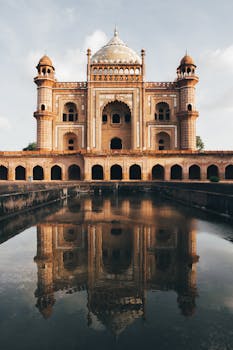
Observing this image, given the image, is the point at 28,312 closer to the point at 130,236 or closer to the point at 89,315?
the point at 89,315

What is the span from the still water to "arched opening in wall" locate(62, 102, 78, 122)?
3643cm

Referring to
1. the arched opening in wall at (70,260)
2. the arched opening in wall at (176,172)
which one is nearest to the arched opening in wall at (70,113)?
the arched opening in wall at (176,172)

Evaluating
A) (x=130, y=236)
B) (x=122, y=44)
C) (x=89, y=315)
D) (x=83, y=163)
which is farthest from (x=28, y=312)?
(x=122, y=44)

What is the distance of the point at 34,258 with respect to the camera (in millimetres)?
4500

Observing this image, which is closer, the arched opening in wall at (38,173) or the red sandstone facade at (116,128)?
the red sandstone facade at (116,128)

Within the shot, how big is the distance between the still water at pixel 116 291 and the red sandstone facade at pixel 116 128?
2715cm

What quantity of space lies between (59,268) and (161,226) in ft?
12.9

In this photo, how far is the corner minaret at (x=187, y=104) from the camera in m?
37.4

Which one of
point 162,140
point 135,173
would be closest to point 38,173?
point 135,173

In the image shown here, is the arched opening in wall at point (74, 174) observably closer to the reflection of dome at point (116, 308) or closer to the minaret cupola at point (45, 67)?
the minaret cupola at point (45, 67)

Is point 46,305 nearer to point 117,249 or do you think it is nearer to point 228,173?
point 117,249

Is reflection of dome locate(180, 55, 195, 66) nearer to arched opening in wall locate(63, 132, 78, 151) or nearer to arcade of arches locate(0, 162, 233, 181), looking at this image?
arcade of arches locate(0, 162, 233, 181)

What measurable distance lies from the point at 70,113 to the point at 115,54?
12781mm

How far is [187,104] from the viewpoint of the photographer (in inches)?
1492
